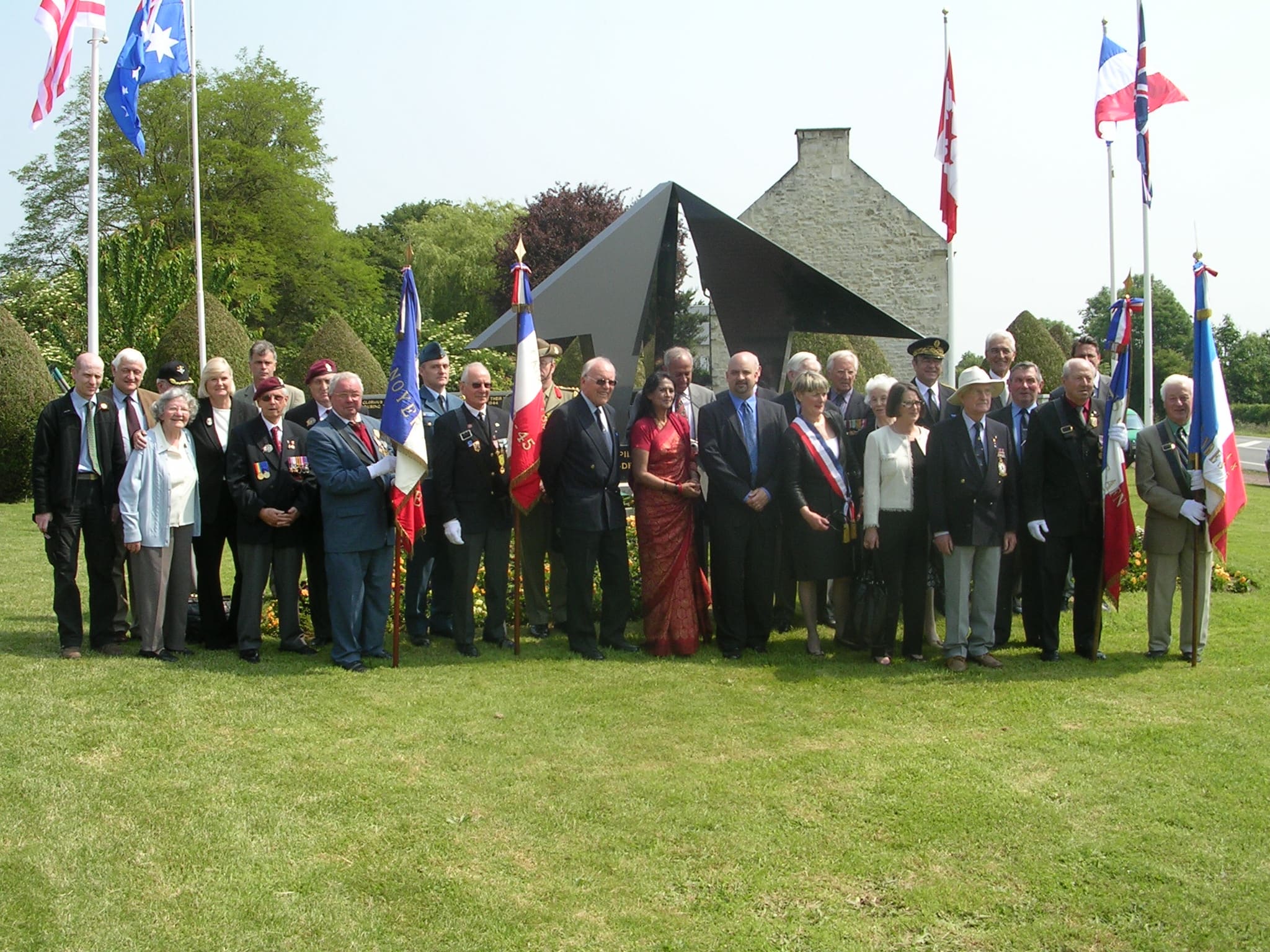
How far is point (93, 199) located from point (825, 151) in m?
25.8

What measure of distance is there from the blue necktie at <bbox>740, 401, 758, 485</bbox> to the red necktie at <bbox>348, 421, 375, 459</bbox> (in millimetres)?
2491

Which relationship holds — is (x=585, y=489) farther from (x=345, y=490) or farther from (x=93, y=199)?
(x=93, y=199)

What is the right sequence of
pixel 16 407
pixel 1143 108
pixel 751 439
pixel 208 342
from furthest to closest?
pixel 208 342 < pixel 16 407 < pixel 1143 108 < pixel 751 439

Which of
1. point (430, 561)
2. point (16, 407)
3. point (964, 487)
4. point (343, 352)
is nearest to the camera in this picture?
point (964, 487)

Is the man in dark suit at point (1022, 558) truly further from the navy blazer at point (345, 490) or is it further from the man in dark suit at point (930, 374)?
the navy blazer at point (345, 490)

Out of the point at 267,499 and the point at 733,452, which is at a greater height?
the point at 733,452

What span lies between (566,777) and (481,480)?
2.85 m

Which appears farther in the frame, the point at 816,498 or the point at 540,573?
the point at 540,573

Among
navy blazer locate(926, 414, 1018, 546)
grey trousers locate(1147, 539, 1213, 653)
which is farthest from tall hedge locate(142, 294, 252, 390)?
grey trousers locate(1147, 539, 1213, 653)

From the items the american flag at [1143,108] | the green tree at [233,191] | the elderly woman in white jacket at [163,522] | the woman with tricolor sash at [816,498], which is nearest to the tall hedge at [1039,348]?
the american flag at [1143,108]

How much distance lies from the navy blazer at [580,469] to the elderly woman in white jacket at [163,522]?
2.32 m

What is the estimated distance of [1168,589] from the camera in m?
7.36

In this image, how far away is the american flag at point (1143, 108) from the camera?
13359 mm

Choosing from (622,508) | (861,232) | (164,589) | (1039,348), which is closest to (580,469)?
(622,508)
